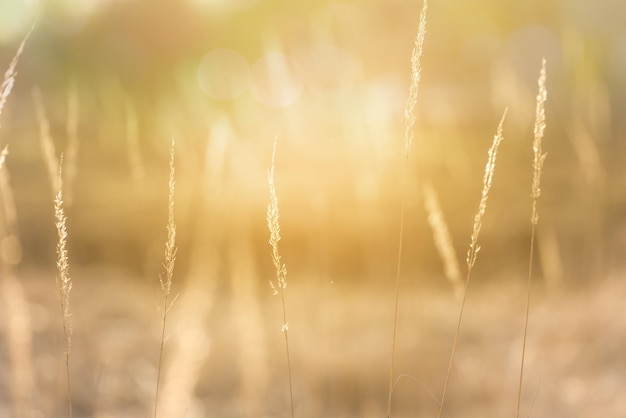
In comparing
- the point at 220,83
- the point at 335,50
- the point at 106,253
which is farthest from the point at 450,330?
the point at 220,83

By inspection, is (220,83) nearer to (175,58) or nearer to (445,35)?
(175,58)

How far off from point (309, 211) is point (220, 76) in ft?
14.6

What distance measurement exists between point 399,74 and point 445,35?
1854mm

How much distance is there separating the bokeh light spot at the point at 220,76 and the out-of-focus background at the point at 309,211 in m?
0.03

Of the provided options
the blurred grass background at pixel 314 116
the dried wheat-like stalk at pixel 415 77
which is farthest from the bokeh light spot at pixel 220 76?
the dried wheat-like stalk at pixel 415 77

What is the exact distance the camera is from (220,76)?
9422 millimetres

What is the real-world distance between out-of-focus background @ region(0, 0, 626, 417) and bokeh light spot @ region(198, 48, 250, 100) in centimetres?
3

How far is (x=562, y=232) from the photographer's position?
5844mm

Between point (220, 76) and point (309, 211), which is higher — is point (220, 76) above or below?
above

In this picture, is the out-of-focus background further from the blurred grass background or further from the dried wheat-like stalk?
the dried wheat-like stalk

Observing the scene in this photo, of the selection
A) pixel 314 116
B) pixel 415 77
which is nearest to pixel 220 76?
pixel 314 116

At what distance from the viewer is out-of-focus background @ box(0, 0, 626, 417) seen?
3.31 meters

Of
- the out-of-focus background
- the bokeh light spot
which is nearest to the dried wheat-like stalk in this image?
the out-of-focus background

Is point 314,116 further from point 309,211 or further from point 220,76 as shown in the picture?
point 220,76
